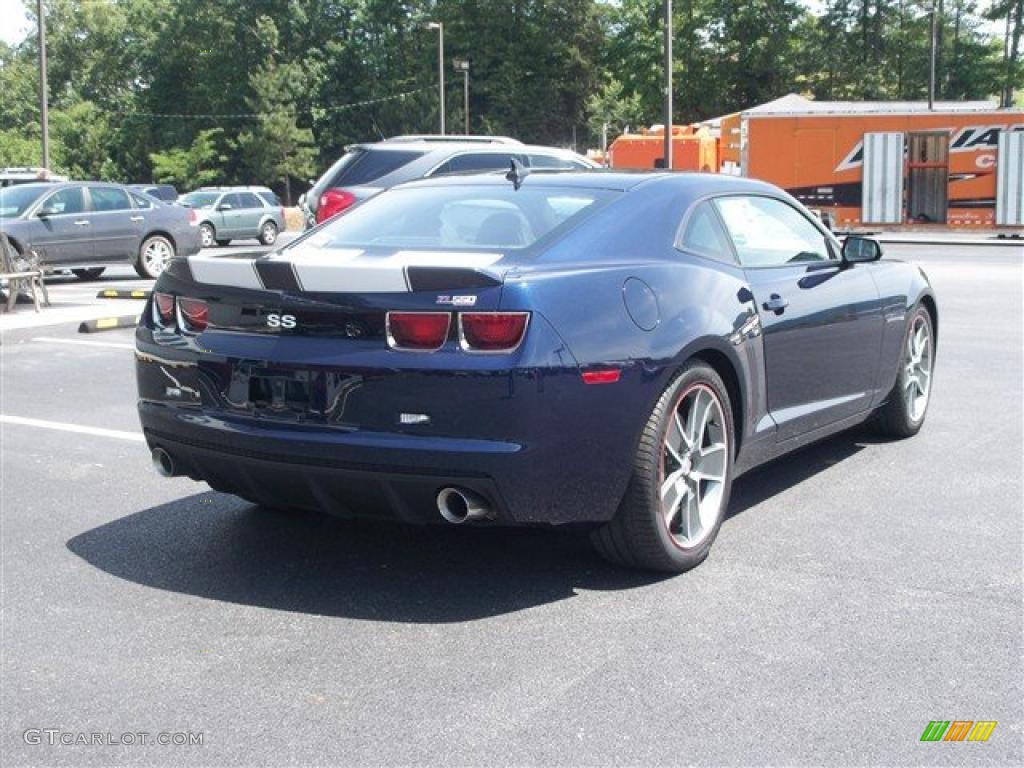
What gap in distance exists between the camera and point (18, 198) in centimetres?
1803

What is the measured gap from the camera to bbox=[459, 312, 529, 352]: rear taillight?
4.05 meters

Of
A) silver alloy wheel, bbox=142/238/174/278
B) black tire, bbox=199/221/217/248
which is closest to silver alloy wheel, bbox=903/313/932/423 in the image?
silver alloy wheel, bbox=142/238/174/278

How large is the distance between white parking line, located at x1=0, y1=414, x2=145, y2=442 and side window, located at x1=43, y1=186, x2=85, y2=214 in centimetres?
1081

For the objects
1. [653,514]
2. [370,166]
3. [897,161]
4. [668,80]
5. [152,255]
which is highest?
[668,80]

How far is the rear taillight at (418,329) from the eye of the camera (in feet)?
13.4

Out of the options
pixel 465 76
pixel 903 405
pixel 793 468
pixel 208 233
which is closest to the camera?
pixel 793 468

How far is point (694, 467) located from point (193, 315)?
1954mm

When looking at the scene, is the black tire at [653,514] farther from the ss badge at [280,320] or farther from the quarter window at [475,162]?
the quarter window at [475,162]

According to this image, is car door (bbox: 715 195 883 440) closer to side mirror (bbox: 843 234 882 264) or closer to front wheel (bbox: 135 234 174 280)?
side mirror (bbox: 843 234 882 264)

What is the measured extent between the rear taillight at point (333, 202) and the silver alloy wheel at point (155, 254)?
24.6 ft

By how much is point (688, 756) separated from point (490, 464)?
47.5 inches

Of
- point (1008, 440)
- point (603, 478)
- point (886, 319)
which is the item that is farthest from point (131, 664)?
point (1008, 440)

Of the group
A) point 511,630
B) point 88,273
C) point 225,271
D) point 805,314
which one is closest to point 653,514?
point 511,630

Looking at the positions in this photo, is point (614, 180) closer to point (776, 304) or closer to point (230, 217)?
point (776, 304)
